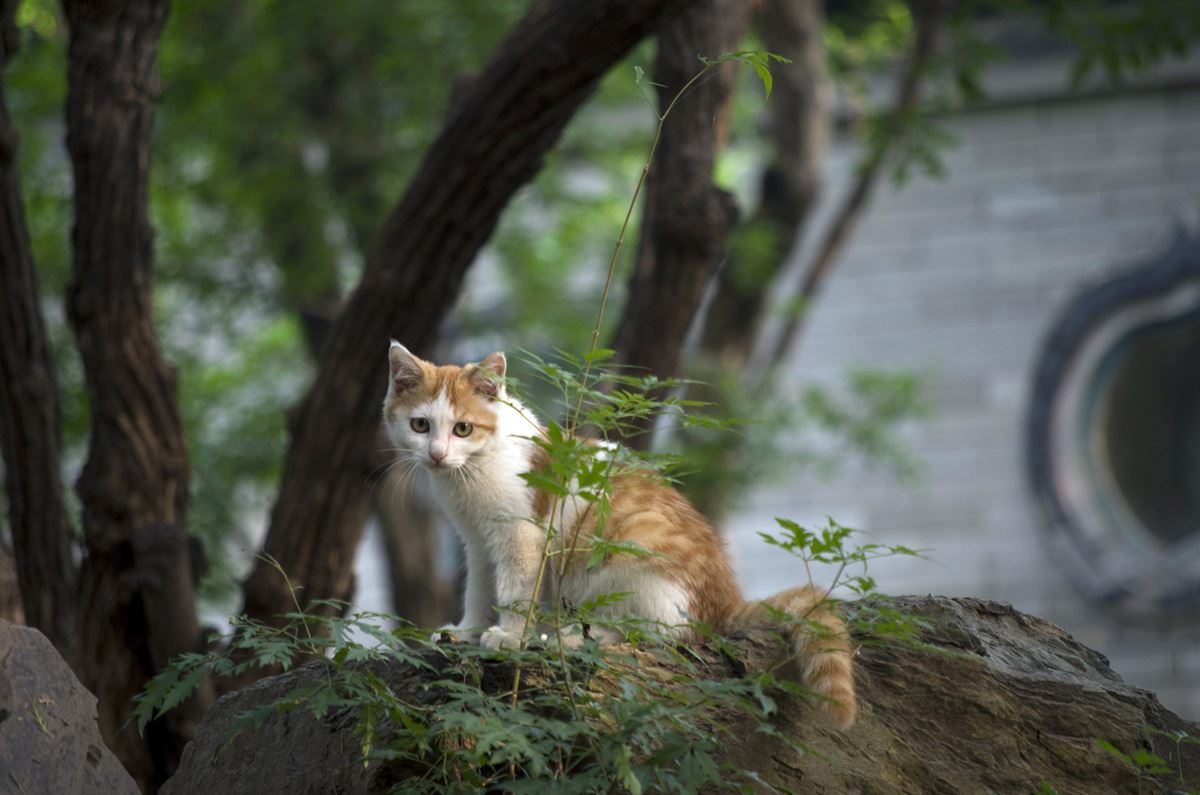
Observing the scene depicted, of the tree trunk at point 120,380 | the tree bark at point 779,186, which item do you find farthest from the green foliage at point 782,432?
the tree trunk at point 120,380

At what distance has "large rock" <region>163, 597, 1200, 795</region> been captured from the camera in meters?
3.45

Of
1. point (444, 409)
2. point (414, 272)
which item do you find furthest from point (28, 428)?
point (444, 409)

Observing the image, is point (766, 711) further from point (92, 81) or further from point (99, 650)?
point (92, 81)

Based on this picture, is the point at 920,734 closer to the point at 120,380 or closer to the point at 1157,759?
the point at 1157,759

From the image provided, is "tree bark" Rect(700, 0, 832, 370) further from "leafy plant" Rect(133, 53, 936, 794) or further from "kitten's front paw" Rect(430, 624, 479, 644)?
"leafy plant" Rect(133, 53, 936, 794)

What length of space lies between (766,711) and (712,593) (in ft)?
2.99

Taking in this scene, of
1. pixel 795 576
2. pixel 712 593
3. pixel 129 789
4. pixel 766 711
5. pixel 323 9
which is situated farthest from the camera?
pixel 795 576

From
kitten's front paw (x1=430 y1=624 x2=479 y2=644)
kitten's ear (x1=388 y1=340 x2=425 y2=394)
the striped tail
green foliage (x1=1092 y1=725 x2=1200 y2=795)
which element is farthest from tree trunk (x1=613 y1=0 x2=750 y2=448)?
green foliage (x1=1092 y1=725 x2=1200 y2=795)

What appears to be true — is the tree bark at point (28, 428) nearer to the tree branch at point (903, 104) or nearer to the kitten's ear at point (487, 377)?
the kitten's ear at point (487, 377)

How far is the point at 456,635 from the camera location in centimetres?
366

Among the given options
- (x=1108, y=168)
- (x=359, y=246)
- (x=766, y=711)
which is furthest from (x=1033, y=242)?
(x=766, y=711)

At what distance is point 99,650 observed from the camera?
5.14 metres

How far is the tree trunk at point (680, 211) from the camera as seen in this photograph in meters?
5.89

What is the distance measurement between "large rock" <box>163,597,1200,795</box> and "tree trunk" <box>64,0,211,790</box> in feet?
5.09
